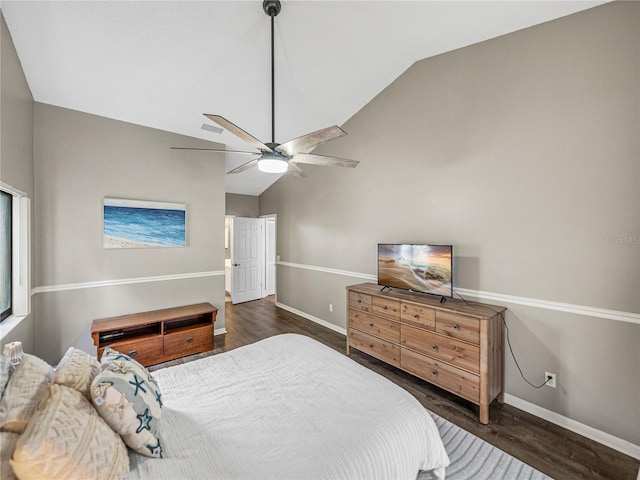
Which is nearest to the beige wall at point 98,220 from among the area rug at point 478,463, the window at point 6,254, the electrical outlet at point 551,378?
the window at point 6,254

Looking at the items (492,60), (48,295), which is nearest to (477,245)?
(492,60)

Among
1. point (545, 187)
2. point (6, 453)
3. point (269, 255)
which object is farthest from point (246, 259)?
point (6, 453)

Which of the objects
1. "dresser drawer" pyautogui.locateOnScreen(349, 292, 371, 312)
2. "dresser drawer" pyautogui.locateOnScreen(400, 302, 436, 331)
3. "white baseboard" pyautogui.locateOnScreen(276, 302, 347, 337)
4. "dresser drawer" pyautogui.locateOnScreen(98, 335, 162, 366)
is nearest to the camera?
"dresser drawer" pyautogui.locateOnScreen(400, 302, 436, 331)

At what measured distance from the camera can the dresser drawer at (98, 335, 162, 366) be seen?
122 inches

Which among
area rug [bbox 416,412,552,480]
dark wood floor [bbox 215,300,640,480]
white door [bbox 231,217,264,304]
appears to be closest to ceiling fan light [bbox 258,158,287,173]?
area rug [bbox 416,412,552,480]

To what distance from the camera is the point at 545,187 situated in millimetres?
2354

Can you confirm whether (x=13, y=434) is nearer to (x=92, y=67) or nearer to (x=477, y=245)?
(x=92, y=67)

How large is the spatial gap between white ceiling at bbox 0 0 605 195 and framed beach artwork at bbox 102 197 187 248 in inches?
41.7

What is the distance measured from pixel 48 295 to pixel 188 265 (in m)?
1.47

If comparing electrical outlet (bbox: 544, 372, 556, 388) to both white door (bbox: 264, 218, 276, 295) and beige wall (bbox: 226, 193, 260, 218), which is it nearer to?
white door (bbox: 264, 218, 276, 295)

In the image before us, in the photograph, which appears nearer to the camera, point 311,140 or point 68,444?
point 68,444

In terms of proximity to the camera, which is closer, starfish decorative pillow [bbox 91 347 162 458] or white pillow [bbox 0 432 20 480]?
white pillow [bbox 0 432 20 480]

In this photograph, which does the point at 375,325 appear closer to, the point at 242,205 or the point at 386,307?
the point at 386,307

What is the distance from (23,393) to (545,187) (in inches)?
135
